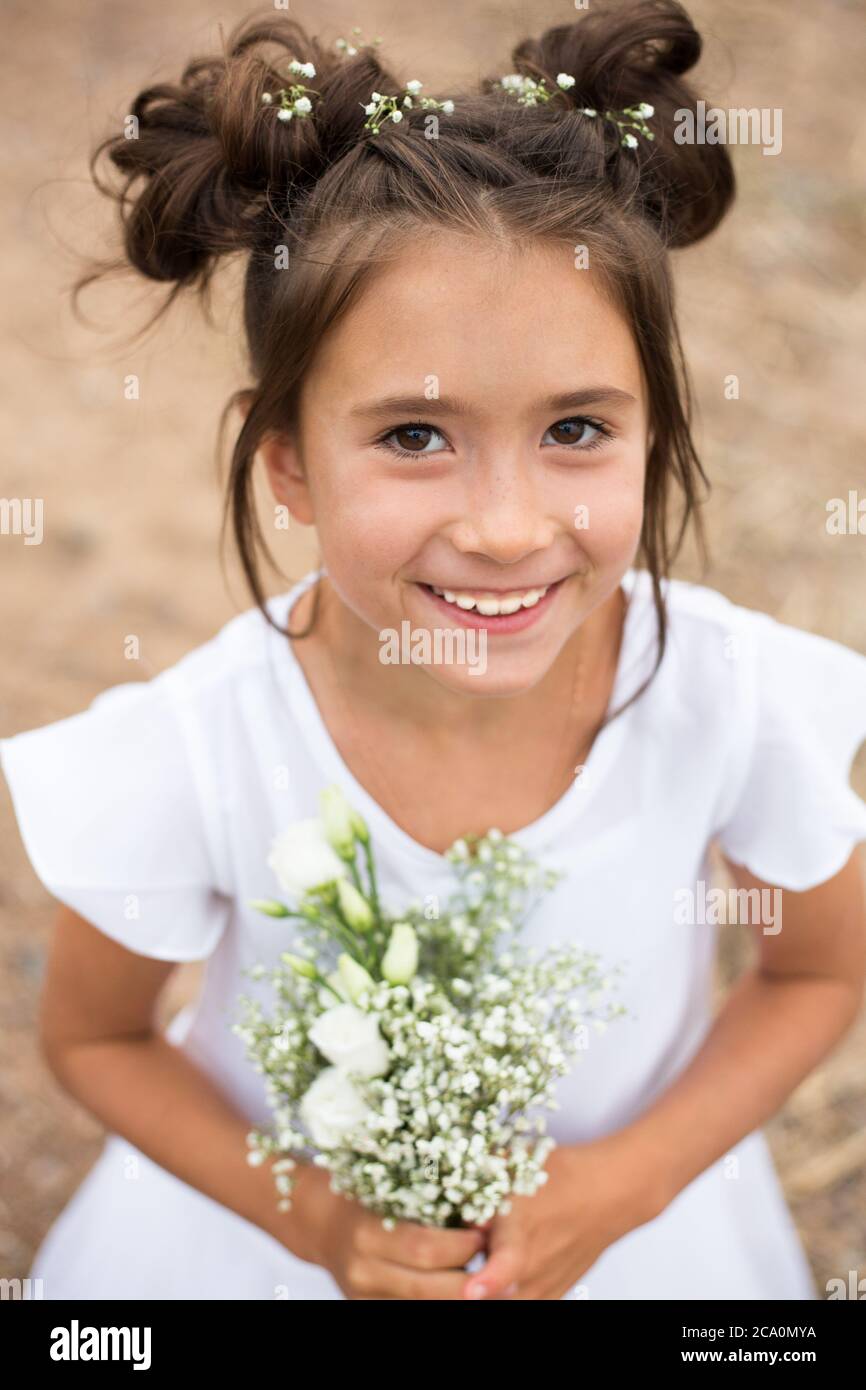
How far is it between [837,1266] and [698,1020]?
118cm

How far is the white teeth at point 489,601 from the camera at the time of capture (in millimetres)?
1779

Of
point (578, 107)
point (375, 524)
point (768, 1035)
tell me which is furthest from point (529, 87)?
point (768, 1035)

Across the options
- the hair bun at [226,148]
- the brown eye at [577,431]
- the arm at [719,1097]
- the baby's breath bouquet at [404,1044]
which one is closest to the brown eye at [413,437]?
the brown eye at [577,431]

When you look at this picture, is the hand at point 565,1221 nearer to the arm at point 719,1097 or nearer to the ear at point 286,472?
the arm at point 719,1097

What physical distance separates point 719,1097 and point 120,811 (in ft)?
3.45

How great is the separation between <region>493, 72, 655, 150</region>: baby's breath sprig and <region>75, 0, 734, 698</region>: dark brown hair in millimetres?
17

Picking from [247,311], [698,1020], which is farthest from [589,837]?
[247,311]

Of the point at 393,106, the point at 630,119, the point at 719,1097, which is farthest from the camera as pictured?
the point at 719,1097

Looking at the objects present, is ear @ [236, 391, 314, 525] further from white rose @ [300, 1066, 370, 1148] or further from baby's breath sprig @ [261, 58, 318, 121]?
white rose @ [300, 1066, 370, 1148]

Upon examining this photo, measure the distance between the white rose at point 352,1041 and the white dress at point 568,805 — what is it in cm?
46

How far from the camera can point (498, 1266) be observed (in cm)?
183

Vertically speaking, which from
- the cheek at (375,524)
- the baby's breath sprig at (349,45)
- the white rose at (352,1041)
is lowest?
the white rose at (352,1041)

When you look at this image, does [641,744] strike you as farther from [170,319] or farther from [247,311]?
[170,319]

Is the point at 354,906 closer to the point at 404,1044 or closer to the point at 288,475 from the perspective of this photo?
the point at 404,1044
